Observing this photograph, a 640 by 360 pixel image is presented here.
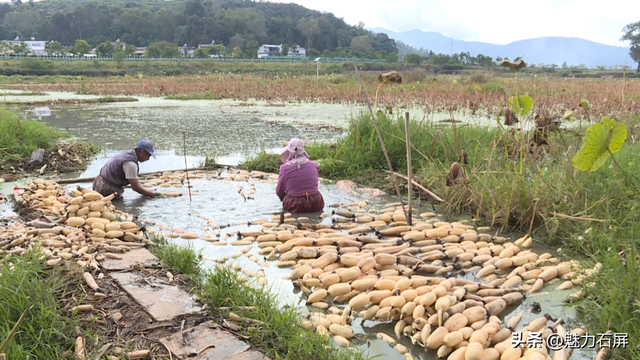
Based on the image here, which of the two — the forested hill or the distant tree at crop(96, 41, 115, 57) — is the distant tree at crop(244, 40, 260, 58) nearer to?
the forested hill

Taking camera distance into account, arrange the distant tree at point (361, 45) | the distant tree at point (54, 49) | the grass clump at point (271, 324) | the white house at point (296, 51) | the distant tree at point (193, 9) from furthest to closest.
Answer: the distant tree at point (193, 9)
the white house at point (296, 51)
the distant tree at point (361, 45)
the distant tree at point (54, 49)
the grass clump at point (271, 324)

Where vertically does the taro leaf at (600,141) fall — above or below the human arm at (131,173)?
above

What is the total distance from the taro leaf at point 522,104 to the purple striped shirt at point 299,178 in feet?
5.82

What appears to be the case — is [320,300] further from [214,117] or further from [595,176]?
[214,117]

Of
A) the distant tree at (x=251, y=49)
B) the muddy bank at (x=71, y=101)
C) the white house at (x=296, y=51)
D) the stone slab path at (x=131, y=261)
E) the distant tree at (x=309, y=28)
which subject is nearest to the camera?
the stone slab path at (x=131, y=261)

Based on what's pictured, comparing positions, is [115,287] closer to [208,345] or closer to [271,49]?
[208,345]

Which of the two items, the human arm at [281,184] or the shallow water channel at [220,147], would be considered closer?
the shallow water channel at [220,147]

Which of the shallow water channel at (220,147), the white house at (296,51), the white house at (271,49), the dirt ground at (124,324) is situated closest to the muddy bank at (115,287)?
the dirt ground at (124,324)

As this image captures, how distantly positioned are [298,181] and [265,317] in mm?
1966

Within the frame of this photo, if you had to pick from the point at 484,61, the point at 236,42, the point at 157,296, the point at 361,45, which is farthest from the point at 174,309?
the point at 361,45

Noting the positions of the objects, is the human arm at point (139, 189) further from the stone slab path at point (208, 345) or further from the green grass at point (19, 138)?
the stone slab path at point (208, 345)

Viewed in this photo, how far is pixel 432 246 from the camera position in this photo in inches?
125

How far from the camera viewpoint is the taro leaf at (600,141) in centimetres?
265

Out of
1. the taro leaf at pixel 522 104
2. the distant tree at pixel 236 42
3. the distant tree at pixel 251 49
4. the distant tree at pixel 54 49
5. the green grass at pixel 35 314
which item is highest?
the distant tree at pixel 236 42
